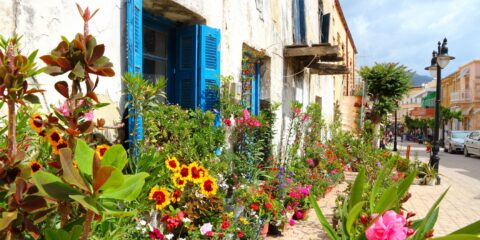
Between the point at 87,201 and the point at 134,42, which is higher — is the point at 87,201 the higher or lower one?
the lower one

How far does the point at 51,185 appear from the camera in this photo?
894mm

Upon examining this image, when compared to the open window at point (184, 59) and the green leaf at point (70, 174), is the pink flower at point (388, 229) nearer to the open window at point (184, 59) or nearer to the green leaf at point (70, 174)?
the green leaf at point (70, 174)

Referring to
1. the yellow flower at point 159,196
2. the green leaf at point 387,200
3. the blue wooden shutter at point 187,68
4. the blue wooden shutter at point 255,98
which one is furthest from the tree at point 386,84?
the green leaf at point 387,200

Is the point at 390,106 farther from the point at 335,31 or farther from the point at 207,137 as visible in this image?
the point at 207,137

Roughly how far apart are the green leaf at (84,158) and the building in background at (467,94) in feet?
147

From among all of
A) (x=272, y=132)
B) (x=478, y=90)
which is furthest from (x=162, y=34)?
(x=478, y=90)

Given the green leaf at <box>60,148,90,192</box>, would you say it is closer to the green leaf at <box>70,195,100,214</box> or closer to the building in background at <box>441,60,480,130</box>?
the green leaf at <box>70,195,100,214</box>

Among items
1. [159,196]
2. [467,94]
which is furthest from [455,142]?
[159,196]

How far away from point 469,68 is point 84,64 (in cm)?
4785

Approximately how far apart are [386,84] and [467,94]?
33.2m

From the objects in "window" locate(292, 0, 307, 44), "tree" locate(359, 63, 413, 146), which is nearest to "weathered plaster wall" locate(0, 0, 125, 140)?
"window" locate(292, 0, 307, 44)

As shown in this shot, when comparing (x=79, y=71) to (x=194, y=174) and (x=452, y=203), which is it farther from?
(x=452, y=203)

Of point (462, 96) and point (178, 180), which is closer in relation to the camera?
point (178, 180)

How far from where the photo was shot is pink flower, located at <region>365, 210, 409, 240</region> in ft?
4.08
